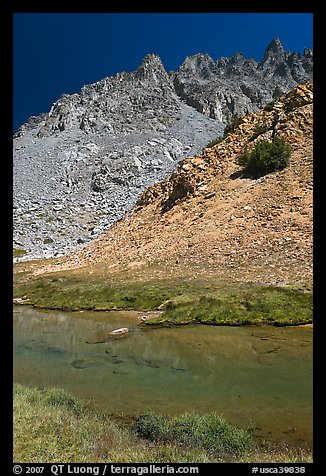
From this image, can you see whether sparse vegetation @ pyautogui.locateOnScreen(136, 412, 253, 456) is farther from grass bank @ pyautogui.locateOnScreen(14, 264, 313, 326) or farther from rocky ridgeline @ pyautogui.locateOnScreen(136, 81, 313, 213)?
rocky ridgeline @ pyautogui.locateOnScreen(136, 81, 313, 213)

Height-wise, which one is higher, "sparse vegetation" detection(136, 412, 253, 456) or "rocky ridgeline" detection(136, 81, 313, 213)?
"rocky ridgeline" detection(136, 81, 313, 213)

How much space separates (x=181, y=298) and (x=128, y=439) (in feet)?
47.9

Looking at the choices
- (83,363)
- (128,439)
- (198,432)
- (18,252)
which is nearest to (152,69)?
(18,252)

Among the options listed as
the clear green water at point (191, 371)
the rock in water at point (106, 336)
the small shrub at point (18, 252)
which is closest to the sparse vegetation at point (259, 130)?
the clear green water at point (191, 371)

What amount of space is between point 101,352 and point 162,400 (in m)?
6.16

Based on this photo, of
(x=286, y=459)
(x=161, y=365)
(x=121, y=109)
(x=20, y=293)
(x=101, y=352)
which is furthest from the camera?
(x=121, y=109)

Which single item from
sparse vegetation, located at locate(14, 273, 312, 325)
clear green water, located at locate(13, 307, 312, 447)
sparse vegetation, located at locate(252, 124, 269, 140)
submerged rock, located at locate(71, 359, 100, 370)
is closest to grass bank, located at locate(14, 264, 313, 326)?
sparse vegetation, located at locate(14, 273, 312, 325)

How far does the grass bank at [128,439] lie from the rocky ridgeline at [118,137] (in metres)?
50.1

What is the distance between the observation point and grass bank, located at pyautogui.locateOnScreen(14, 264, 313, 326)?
19250 mm

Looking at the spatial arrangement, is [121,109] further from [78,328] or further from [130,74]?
[78,328]

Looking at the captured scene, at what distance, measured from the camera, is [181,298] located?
22859 mm

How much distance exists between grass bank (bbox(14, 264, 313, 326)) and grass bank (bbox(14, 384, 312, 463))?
10.3 m

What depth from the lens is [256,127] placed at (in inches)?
1874
